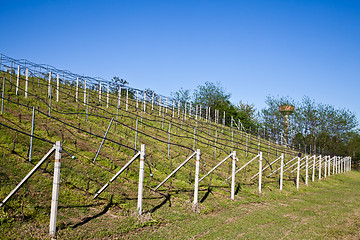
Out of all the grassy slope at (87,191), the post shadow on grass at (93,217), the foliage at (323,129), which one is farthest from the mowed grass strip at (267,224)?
the foliage at (323,129)

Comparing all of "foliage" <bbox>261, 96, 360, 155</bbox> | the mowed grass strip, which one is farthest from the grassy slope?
"foliage" <bbox>261, 96, 360, 155</bbox>

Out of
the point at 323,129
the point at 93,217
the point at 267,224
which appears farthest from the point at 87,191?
the point at 323,129

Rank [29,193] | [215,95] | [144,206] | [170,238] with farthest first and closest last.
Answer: [215,95] → [144,206] → [29,193] → [170,238]

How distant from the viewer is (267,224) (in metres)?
7.00

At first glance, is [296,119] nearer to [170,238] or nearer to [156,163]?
[156,163]

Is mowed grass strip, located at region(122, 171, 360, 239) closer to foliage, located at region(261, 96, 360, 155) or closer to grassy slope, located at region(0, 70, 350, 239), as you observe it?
grassy slope, located at region(0, 70, 350, 239)

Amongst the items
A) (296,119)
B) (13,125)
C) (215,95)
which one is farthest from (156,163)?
(215,95)

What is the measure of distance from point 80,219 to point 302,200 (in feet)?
28.1

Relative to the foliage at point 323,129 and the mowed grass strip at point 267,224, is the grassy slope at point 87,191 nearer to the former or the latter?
the mowed grass strip at point 267,224

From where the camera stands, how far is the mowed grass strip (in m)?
5.82

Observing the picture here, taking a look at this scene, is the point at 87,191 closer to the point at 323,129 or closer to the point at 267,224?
the point at 267,224

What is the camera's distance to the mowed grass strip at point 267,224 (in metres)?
5.82

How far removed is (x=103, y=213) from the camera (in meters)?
6.01

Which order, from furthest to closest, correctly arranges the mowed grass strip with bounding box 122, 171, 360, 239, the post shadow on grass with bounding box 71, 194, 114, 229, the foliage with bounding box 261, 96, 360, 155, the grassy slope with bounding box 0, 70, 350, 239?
the foliage with bounding box 261, 96, 360, 155 < the mowed grass strip with bounding box 122, 171, 360, 239 < the post shadow on grass with bounding box 71, 194, 114, 229 < the grassy slope with bounding box 0, 70, 350, 239
